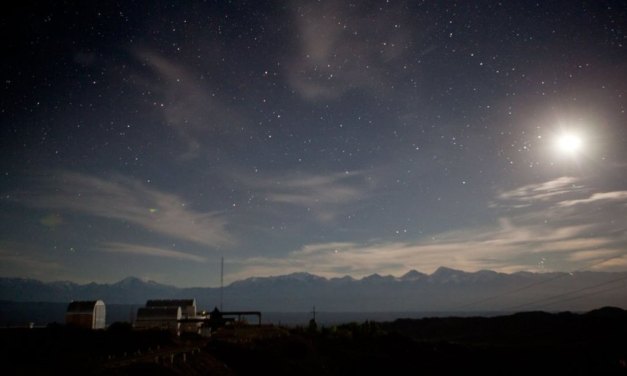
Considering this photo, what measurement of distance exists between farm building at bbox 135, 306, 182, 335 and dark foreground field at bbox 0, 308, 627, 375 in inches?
313

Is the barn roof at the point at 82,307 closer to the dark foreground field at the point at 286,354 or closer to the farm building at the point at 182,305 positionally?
the farm building at the point at 182,305

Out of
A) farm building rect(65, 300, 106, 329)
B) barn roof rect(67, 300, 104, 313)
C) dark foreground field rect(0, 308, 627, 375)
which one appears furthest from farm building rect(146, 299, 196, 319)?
dark foreground field rect(0, 308, 627, 375)

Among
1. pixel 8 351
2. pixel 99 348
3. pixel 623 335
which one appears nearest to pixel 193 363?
pixel 99 348

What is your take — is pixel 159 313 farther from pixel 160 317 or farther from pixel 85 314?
pixel 85 314

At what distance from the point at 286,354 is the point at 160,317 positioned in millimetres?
25949

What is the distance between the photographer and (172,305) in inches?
2692

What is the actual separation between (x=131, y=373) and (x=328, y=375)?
70.5 ft

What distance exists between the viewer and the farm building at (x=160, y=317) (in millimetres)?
59875

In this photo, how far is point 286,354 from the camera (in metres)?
43.0

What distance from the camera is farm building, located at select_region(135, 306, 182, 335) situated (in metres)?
59.9

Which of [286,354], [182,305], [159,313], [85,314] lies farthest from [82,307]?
[286,354]

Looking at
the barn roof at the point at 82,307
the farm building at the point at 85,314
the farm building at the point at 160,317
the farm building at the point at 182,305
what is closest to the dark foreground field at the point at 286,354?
the farm building at the point at 160,317

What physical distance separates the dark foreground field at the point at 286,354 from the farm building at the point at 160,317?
796cm

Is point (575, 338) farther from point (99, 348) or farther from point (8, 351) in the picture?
point (8, 351)
